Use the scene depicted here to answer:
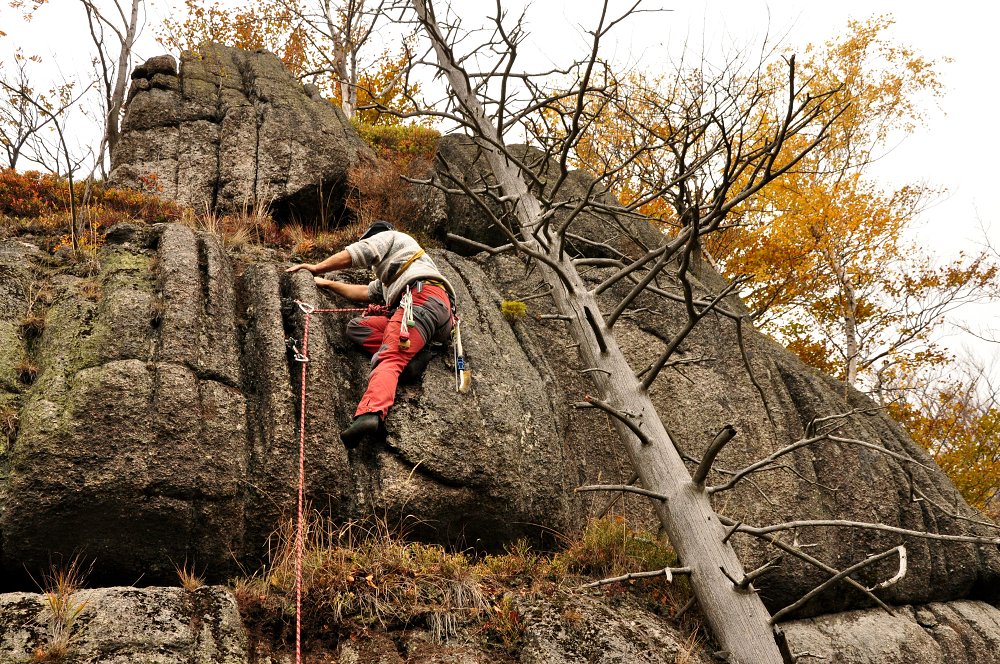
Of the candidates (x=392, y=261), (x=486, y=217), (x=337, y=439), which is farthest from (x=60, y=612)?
(x=486, y=217)

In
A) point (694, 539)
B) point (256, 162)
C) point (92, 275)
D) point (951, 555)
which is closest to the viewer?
point (694, 539)

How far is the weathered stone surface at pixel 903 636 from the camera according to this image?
332 inches

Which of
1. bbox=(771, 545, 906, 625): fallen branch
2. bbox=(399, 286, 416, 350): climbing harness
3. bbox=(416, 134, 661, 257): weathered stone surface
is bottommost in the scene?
bbox=(771, 545, 906, 625): fallen branch

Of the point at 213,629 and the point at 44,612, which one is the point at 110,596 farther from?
the point at 213,629

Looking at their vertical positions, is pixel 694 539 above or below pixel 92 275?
below

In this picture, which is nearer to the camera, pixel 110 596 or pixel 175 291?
pixel 110 596

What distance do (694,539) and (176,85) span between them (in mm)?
11943

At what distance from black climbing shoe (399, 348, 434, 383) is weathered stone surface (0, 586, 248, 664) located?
292 centimetres

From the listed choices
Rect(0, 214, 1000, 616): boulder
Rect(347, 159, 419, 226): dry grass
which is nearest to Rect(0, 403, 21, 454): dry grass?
Rect(0, 214, 1000, 616): boulder

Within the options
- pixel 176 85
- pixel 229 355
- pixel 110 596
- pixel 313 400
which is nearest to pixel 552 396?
pixel 313 400

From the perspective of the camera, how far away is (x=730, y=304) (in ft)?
41.8

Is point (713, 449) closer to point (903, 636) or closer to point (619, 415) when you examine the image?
point (619, 415)

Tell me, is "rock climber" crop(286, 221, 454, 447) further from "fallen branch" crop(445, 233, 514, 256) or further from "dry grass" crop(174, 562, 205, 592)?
"dry grass" crop(174, 562, 205, 592)

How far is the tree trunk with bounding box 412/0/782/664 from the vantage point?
599cm
